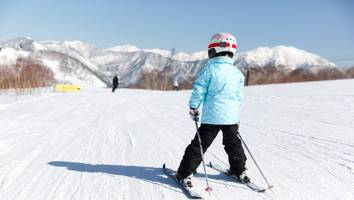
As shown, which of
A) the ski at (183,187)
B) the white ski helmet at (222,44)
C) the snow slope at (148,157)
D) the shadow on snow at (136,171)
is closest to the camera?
the ski at (183,187)

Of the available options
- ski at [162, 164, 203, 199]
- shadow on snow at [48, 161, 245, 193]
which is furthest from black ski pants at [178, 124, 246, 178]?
shadow on snow at [48, 161, 245, 193]

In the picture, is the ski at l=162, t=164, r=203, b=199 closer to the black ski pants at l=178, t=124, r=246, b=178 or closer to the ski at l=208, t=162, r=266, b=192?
the black ski pants at l=178, t=124, r=246, b=178

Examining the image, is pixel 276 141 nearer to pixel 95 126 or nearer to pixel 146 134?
pixel 146 134

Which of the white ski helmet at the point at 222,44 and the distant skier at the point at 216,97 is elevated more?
the white ski helmet at the point at 222,44

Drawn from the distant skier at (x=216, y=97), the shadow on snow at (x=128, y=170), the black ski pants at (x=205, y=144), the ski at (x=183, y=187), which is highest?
the distant skier at (x=216, y=97)

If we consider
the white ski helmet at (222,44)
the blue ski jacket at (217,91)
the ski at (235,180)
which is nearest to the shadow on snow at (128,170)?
the ski at (235,180)

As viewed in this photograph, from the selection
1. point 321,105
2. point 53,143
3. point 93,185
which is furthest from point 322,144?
point 321,105

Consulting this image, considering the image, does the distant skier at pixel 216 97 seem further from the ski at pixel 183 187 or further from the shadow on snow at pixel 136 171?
the shadow on snow at pixel 136 171

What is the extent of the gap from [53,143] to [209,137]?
410 cm

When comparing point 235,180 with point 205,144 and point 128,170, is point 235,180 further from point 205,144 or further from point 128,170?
point 128,170

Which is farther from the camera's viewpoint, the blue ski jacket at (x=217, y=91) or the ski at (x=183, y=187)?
the blue ski jacket at (x=217, y=91)

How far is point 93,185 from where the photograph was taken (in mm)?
4699

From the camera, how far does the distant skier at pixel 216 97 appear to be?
4.60 metres

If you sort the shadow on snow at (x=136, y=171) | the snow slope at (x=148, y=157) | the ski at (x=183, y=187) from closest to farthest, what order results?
the ski at (x=183, y=187) < the snow slope at (x=148, y=157) < the shadow on snow at (x=136, y=171)
